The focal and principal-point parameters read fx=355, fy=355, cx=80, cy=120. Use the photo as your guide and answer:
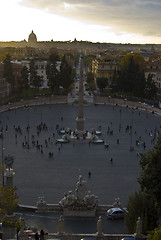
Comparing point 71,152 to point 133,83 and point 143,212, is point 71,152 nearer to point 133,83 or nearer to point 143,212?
point 143,212

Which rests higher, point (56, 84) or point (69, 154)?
point (56, 84)

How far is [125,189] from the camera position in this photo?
2798 cm

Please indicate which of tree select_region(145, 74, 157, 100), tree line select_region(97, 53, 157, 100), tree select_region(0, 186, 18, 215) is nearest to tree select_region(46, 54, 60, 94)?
tree line select_region(97, 53, 157, 100)

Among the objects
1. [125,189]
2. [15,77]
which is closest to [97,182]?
[125,189]

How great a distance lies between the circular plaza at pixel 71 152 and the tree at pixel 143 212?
6.33 m

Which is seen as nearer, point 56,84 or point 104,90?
point 56,84

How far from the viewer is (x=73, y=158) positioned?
35656 mm

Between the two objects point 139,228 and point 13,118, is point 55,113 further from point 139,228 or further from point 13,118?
point 139,228

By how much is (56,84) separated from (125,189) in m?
46.7

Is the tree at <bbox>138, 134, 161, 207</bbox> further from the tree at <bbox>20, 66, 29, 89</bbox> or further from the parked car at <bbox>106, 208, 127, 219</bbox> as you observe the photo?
the tree at <bbox>20, 66, 29, 89</bbox>

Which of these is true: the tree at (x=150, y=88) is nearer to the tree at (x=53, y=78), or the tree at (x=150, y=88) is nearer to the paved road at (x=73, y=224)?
the tree at (x=53, y=78)

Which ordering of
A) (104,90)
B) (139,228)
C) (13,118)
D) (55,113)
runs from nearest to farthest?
(139,228) < (13,118) < (55,113) < (104,90)

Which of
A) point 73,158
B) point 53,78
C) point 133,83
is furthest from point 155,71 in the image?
point 73,158

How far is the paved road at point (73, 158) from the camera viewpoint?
2773 centimetres
